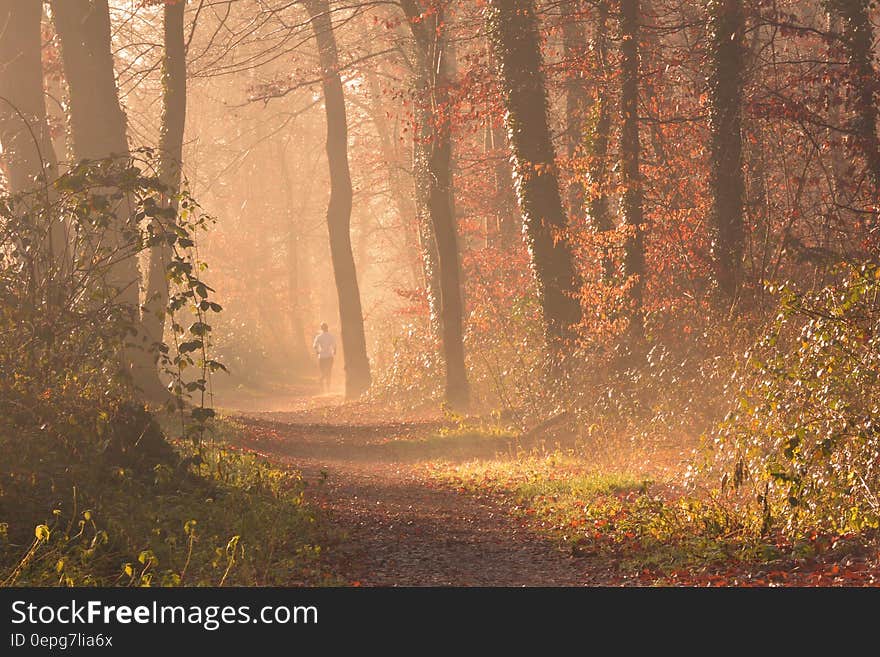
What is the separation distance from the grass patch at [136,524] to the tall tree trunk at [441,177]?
33.3 feet

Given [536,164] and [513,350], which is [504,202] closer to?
[513,350]

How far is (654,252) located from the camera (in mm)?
16344

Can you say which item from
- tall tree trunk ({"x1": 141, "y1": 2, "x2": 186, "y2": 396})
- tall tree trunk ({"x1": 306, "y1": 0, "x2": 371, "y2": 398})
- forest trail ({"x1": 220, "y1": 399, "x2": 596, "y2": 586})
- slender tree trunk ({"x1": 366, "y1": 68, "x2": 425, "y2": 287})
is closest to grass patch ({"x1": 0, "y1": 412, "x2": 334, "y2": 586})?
forest trail ({"x1": 220, "y1": 399, "x2": 596, "y2": 586})

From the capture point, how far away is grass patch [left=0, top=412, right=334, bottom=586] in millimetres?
6512

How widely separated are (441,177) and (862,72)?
7752 millimetres

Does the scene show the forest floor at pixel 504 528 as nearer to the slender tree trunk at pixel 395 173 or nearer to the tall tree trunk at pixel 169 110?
the tall tree trunk at pixel 169 110

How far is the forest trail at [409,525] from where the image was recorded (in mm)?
7652

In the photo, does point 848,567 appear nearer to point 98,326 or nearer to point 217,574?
point 217,574

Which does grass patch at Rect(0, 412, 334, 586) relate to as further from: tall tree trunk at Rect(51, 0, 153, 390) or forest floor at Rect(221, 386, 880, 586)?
tall tree trunk at Rect(51, 0, 153, 390)

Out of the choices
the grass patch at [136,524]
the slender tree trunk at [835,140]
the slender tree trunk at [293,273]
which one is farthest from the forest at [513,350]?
the slender tree trunk at [293,273]

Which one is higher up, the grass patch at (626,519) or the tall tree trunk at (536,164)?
the tall tree trunk at (536,164)

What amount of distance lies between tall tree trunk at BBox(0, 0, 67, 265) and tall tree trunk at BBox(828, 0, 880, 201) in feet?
44.3

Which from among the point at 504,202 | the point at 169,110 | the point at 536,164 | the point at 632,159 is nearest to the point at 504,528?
the point at 632,159
